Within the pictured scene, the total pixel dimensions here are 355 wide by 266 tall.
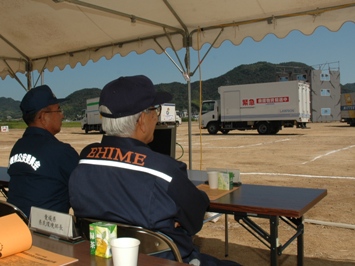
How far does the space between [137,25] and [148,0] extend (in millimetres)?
656

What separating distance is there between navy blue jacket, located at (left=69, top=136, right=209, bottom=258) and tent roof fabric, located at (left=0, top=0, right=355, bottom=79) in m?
2.72

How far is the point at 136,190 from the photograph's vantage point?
50.4 inches

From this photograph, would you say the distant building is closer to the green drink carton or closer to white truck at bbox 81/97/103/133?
white truck at bbox 81/97/103/133

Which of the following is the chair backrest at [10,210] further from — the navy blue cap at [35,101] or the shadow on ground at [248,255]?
the shadow on ground at [248,255]

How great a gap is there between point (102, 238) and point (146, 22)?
3.46m

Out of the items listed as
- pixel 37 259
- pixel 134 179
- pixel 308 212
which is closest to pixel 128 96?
pixel 134 179

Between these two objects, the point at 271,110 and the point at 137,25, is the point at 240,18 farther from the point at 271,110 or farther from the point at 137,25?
the point at 271,110

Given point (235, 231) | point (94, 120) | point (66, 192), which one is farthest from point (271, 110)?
point (66, 192)

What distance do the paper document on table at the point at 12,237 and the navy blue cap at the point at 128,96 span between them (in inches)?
20.3

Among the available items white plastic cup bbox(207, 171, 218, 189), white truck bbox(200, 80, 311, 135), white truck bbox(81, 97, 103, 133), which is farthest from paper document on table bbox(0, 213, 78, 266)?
white truck bbox(81, 97, 103, 133)

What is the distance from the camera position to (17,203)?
6.82 feet

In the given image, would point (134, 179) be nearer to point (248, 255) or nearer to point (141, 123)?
point (141, 123)

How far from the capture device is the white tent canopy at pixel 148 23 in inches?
144

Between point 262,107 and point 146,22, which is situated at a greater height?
point 146,22
